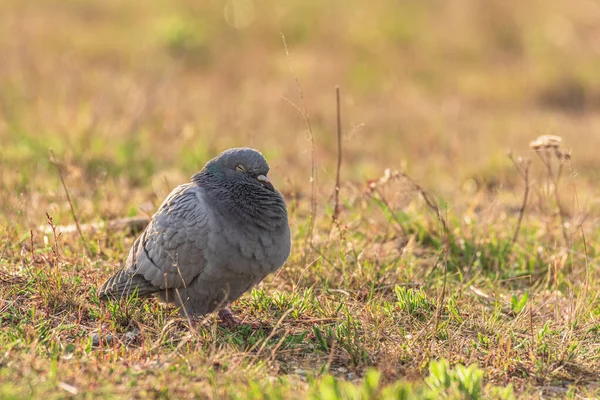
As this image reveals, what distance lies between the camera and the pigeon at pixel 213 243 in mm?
3666

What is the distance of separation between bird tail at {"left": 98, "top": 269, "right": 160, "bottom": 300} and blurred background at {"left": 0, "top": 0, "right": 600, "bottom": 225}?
132 centimetres

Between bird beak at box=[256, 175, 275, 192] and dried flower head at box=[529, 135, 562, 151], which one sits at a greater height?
dried flower head at box=[529, 135, 562, 151]

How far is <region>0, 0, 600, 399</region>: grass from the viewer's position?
3416 millimetres

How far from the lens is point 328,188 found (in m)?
6.69

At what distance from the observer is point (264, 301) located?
13.4 feet

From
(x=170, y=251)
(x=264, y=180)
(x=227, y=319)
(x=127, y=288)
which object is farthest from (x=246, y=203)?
(x=127, y=288)

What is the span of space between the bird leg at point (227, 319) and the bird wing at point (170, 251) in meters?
0.27

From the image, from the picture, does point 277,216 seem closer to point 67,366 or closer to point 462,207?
point 67,366

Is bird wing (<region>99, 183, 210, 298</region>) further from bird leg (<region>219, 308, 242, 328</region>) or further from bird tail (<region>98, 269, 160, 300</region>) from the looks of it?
bird leg (<region>219, 308, 242, 328</region>)

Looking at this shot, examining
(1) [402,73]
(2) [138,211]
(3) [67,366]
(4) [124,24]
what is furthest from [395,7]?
(3) [67,366]

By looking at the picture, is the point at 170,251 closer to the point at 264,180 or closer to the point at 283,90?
the point at 264,180

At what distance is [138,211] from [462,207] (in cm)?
262

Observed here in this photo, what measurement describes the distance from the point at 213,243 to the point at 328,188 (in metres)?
3.13

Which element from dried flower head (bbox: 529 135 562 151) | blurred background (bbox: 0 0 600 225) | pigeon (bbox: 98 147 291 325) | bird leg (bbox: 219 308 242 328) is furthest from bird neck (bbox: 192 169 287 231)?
dried flower head (bbox: 529 135 562 151)
